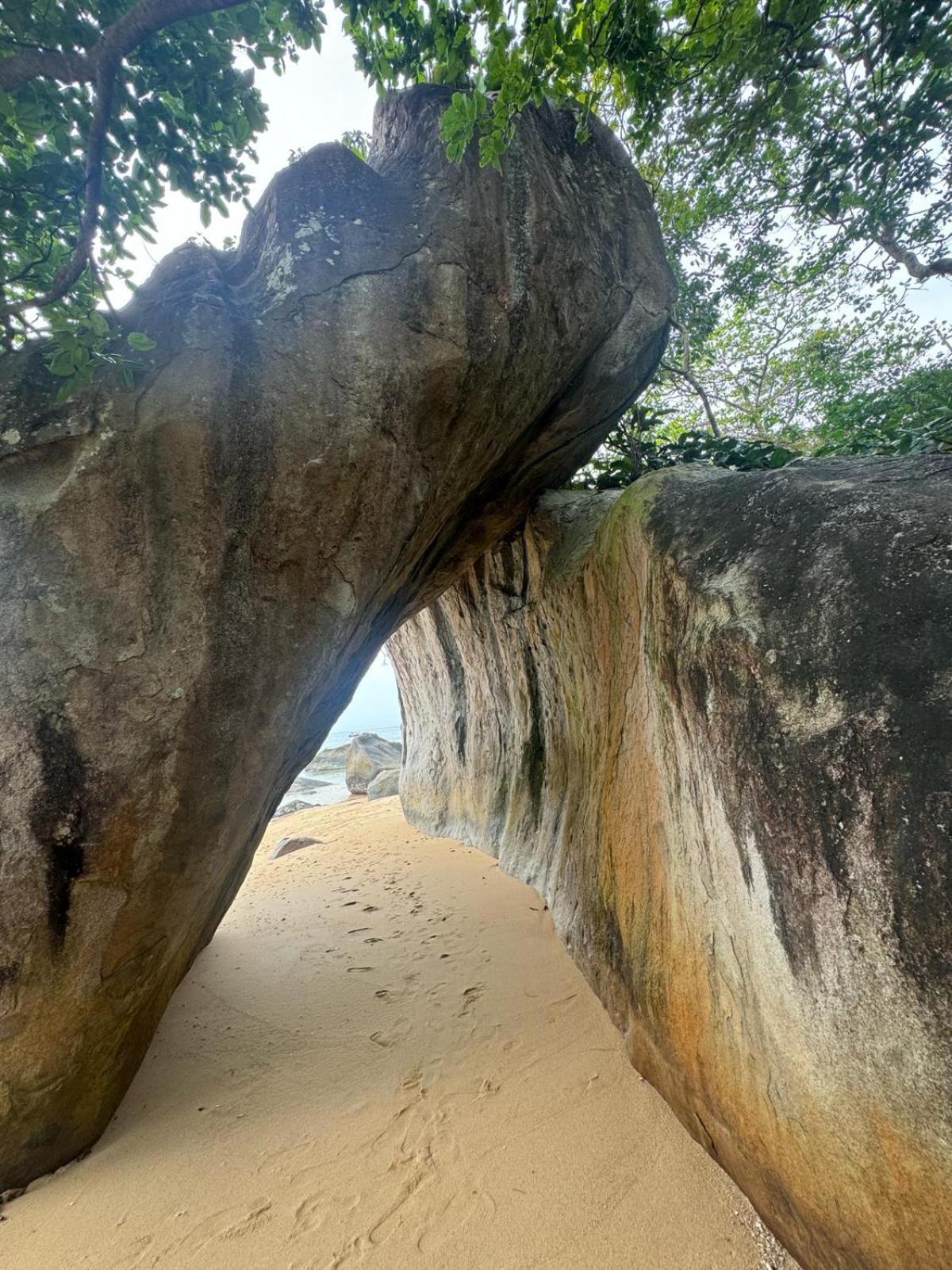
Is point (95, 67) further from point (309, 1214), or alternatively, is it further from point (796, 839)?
point (309, 1214)

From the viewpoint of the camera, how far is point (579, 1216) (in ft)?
7.63

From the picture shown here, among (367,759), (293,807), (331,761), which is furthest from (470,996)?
(331,761)

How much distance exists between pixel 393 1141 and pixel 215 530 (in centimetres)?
339

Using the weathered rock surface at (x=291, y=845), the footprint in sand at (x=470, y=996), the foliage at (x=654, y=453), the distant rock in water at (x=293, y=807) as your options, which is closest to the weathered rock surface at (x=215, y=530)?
the footprint in sand at (x=470, y=996)

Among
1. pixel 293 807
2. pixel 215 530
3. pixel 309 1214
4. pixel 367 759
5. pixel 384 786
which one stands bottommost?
pixel 293 807

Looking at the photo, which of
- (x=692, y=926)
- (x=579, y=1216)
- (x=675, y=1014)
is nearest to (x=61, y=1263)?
(x=579, y=1216)

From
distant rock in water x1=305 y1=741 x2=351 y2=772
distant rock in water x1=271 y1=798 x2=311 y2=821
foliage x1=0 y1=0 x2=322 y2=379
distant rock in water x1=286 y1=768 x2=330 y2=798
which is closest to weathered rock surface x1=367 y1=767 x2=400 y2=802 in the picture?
distant rock in water x1=271 y1=798 x2=311 y2=821

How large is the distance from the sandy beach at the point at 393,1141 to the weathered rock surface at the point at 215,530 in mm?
466

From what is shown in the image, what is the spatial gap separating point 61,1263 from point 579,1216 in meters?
2.16

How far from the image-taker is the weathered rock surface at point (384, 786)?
1389 cm

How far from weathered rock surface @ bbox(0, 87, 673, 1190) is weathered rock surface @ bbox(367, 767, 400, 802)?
388 inches

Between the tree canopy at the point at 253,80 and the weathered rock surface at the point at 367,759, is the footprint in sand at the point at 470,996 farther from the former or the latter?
the weathered rock surface at the point at 367,759

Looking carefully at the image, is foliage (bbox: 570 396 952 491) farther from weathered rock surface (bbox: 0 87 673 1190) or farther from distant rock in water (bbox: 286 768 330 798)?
distant rock in water (bbox: 286 768 330 798)

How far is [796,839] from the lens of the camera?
1999mm
